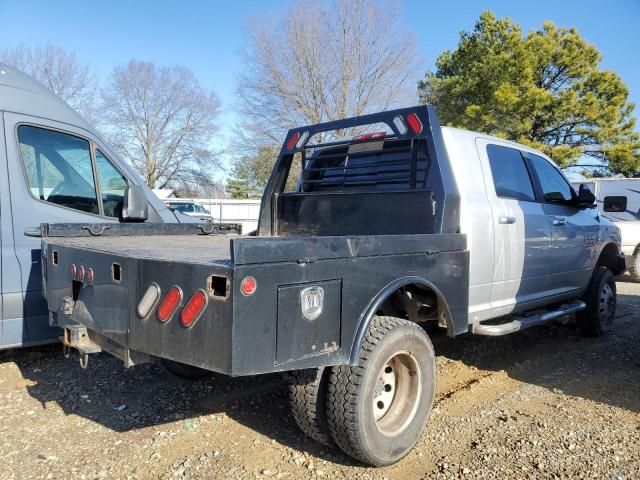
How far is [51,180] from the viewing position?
442 cm

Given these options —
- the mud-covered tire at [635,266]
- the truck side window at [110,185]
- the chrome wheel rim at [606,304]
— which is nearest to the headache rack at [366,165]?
the truck side window at [110,185]

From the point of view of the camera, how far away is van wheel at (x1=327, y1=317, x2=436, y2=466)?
2807 millimetres

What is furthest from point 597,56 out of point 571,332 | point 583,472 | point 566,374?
point 583,472

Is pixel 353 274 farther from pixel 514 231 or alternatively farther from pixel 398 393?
Result: pixel 514 231

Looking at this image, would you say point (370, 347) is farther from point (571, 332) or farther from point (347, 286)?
point (571, 332)

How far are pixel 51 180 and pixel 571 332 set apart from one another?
587cm

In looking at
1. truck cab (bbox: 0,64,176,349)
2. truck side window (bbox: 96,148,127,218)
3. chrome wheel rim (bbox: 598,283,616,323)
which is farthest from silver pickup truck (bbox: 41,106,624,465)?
chrome wheel rim (bbox: 598,283,616,323)

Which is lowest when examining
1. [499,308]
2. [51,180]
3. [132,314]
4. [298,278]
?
[499,308]

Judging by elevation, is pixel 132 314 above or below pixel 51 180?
below

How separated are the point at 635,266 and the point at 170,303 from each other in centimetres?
1138

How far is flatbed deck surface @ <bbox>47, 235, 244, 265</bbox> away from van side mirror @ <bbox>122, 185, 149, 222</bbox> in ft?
0.95

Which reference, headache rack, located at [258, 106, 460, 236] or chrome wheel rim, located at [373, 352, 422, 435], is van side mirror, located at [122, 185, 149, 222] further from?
chrome wheel rim, located at [373, 352, 422, 435]

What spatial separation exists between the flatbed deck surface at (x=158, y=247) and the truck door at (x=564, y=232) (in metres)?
3.09

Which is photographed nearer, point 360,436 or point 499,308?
point 360,436
